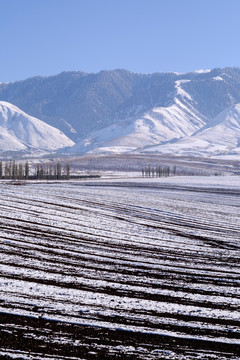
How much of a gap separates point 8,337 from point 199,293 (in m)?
10.9

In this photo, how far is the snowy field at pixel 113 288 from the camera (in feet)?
58.3

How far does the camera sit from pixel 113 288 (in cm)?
2455

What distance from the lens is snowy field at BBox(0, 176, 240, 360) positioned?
58.3ft

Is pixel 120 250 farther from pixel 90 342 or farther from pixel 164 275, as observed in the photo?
pixel 90 342

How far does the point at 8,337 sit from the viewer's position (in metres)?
17.7

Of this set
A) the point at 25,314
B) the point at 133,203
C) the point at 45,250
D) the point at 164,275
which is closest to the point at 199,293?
the point at 164,275

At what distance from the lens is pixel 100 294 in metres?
23.4

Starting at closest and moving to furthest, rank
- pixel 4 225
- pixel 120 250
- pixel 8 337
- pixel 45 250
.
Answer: pixel 8 337 → pixel 45 250 → pixel 120 250 → pixel 4 225

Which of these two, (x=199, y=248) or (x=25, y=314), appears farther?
(x=199, y=248)

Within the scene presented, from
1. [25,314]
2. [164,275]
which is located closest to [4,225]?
[164,275]

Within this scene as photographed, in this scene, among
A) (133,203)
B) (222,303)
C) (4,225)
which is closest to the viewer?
(222,303)

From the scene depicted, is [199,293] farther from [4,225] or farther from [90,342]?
[4,225]

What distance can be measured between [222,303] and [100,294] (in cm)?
596

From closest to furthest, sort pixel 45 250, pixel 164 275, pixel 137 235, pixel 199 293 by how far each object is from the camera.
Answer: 1. pixel 199 293
2. pixel 164 275
3. pixel 45 250
4. pixel 137 235
